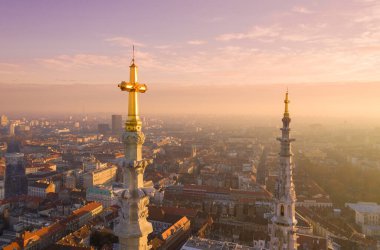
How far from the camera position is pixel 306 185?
4919 cm

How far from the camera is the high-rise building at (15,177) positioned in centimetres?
5075

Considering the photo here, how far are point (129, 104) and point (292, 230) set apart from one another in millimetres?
6033

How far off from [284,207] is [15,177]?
59.5 meters

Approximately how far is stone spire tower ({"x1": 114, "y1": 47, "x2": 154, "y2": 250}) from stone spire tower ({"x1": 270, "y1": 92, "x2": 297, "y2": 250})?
513 centimetres

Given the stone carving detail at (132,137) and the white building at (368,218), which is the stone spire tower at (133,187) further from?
the white building at (368,218)

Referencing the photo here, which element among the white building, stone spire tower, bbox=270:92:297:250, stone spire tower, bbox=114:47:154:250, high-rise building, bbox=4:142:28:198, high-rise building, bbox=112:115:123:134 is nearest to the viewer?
stone spire tower, bbox=114:47:154:250

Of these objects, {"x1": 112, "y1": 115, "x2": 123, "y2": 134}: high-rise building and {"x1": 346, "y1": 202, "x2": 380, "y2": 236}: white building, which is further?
{"x1": 112, "y1": 115, "x2": 123, "y2": 134}: high-rise building

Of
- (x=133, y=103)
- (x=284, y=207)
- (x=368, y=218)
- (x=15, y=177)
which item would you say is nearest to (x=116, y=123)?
(x=15, y=177)

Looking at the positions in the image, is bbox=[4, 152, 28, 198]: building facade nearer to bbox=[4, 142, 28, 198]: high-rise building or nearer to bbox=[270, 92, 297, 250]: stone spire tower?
bbox=[4, 142, 28, 198]: high-rise building

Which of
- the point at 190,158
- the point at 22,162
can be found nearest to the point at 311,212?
the point at 190,158

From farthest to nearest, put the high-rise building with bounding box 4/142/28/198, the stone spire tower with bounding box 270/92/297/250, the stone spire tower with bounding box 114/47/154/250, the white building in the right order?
the high-rise building with bounding box 4/142/28/198
the white building
the stone spire tower with bounding box 270/92/297/250
the stone spire tower with bounding box 114/47/154/250

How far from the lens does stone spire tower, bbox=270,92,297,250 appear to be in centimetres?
844

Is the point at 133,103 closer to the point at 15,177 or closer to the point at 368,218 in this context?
the point at 368,218

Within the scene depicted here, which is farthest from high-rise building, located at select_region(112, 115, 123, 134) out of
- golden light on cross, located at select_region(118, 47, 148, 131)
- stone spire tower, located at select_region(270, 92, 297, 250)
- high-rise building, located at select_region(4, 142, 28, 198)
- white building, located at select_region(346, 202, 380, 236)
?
golden light on cross, located at select_region(118, 47, 148, 131)
